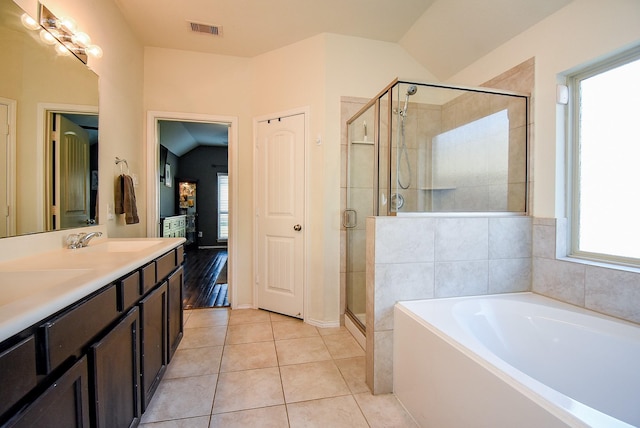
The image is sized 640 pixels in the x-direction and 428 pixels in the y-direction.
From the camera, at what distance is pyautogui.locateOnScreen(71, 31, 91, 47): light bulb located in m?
1.67

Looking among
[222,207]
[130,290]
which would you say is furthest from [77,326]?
[222,207]

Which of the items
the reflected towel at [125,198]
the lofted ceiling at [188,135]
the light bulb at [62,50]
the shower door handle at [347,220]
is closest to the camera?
the light bulb at [62,50]

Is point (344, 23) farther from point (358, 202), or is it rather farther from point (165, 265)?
point (165, 265)

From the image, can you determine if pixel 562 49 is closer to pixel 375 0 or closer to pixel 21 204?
pixel 375 0

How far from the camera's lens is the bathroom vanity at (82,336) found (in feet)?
2.14

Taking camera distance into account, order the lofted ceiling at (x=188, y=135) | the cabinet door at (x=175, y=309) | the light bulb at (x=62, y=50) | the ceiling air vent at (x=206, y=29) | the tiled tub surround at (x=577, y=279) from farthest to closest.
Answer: the lofted ceiling at (x=188, y=135)
the ceiling air vent at (x=206, y=29)
the cabinet door at (x=175, y=309)
the light bulb at (x=62, y=50)
the tiled tub surround at (x=577, y=279)

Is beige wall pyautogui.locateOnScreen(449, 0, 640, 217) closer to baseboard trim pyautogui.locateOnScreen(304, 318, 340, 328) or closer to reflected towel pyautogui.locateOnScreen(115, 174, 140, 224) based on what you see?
baseboard trim pyautogui.locateOnScreen(304, 318, 340, 328)

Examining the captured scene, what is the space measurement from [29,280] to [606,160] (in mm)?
2814

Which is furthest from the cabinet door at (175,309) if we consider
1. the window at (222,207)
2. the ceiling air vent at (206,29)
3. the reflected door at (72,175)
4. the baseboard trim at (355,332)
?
the window at (222,207)

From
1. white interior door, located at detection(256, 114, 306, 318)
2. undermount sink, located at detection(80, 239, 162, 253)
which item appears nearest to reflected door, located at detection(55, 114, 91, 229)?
undermount sink, located at detection(80, 239, 162, 253)

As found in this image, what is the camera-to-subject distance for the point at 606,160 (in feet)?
5.17

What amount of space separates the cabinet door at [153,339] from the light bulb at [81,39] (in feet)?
5.09

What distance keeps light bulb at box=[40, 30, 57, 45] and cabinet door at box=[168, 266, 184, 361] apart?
1412mm

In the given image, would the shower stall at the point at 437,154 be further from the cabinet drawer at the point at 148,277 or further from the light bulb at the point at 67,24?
the light bulb at the point at 67,24
